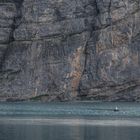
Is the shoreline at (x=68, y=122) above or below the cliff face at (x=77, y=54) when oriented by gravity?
below

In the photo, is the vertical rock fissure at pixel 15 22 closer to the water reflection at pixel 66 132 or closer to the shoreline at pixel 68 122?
the shoreline at pixel 68 122

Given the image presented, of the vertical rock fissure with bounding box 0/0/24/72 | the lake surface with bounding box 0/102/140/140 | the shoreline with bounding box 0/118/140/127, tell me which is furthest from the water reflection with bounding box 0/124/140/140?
the vertical rock fissure with bounding box 0/0/24/72

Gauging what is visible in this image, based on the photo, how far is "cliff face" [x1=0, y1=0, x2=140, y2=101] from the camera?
132 metres

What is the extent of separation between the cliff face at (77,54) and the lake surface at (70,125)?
113 ft

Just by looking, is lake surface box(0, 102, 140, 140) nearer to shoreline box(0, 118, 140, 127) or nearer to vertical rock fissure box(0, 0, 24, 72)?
shoreline box(0, 118, 140, 127)

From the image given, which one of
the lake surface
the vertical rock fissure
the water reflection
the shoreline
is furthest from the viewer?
the vertical rock fissure

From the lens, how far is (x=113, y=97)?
13238cm

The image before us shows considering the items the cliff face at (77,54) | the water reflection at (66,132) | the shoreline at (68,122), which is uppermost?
the cliff face at (77,54)

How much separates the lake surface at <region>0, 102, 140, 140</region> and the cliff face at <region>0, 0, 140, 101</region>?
113 feet

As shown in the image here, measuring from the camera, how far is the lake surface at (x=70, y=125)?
6312cm

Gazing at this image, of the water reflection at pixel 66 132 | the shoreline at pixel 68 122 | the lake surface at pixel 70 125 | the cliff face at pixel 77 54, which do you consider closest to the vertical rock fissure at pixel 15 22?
the cliff face at pixel 77 54

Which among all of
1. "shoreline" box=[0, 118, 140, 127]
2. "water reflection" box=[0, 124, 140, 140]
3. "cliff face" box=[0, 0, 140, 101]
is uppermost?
"cliff face" box=[0, 0, 140, 101]

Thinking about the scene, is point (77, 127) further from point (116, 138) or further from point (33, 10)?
point (33, 10)

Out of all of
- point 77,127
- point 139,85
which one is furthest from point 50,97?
point 77,127
